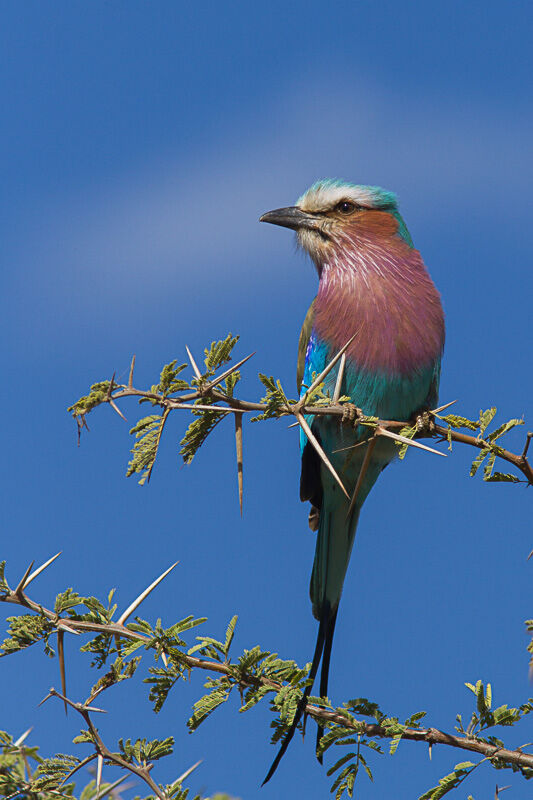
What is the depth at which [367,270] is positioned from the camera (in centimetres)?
459

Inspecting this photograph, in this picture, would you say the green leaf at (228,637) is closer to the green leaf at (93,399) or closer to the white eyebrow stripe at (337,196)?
the green leaf at (93,399)

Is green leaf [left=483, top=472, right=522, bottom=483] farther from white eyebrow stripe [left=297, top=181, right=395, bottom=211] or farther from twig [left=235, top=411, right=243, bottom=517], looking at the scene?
white eyebrow stripe [left=297, top=181, right=395, bottom=211]

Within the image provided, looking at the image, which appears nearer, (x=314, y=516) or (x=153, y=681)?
(x=153, y=681)

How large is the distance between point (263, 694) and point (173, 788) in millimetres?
495

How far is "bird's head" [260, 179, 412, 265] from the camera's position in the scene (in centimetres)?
489

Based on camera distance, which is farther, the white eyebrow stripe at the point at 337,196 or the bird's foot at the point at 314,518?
the white eyebrow stripe at the point at 337,196

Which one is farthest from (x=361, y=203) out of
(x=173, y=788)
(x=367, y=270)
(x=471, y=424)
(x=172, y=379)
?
(x=173, y=788)

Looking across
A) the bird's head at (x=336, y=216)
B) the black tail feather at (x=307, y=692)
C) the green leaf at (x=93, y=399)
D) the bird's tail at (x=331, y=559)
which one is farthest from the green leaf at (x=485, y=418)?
the bird's head at (x=336, y=216)

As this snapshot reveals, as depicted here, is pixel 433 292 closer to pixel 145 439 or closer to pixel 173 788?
pixel 145 439

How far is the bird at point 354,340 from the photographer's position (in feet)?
13.8

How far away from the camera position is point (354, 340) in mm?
4262

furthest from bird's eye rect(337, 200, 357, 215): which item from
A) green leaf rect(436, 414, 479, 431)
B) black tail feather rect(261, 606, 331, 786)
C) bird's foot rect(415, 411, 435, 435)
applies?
green leaf rect(436, 414, 479, 431)

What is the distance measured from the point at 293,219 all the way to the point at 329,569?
6.60 ft

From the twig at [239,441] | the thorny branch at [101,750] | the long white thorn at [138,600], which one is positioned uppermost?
the twig at [239,441]
